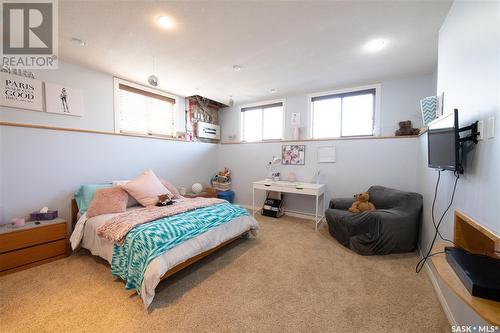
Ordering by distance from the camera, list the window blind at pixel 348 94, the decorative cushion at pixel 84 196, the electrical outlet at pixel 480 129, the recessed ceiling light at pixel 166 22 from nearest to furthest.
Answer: the electrical outlet at pixel 480 129, the recessed ceiling light at pixel 166 22, the decorative cushion at pixel 84 196, the window blind at pixel 348 94

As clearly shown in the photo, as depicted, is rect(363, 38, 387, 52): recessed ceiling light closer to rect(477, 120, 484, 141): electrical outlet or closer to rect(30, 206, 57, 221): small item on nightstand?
rect(477, 120, 484, 141): electrical outlet

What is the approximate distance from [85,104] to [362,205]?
4.31m

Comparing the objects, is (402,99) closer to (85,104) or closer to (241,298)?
(241,298)

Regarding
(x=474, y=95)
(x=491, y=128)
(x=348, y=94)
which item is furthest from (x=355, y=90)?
(x=491, y=128)

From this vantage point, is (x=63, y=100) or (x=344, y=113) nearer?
(x=63, y=100)

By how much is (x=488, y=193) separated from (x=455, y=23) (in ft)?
4.97

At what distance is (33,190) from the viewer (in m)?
2.54

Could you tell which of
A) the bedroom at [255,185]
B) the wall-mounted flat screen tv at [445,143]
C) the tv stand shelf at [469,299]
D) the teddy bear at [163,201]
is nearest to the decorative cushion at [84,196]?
the bedroom at [255,185]

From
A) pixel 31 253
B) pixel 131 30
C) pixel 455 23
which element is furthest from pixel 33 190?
pixel 455 23

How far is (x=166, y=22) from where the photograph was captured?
205 centimetres

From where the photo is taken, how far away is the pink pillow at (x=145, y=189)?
277cm

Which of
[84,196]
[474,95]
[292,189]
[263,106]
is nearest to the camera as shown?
[474,95]

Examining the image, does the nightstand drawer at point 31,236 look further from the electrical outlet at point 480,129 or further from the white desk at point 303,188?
the electrical outlet at point 480,129

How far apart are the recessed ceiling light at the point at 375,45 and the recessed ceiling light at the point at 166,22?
85.6 inches
